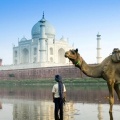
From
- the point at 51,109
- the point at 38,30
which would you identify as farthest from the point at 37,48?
the point at 51,109

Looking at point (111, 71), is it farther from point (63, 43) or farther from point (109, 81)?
point (63, 43)

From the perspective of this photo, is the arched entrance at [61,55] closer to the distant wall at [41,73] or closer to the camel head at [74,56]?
the distant wall at [41,73]

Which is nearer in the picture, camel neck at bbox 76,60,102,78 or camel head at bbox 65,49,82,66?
camel head at bbox 65,49,82,66

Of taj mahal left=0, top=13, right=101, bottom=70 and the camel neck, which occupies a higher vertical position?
taj mahal left=0, top=13, right=101, bottom=70

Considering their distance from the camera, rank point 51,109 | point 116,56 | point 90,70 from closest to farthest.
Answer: point 116,56 → point 90,70 → point 51,109

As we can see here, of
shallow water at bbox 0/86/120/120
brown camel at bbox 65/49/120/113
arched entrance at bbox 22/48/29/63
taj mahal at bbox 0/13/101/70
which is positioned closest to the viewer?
brown camel at bbox 65/49/120/113

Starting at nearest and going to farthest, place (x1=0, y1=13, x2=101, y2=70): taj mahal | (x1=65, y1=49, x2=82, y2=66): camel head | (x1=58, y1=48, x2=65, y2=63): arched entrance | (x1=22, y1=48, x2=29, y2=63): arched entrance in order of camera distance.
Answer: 1. (x1=65, y1=49, x2=82, y2=66): camel head
2. (x1=0, y1=13, x2=101, y2=70): taj mahal
3. (x1=22, y1=48, x2=29, y2=63): arched entrance
4. (x1=58, y1=48, x2=65, y2=63): arched entrance

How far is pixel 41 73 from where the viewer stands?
52125mm

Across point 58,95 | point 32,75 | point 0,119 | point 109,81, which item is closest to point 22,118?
point 0,119

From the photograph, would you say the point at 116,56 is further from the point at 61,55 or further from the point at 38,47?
the point at 61,55

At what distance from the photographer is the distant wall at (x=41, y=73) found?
1900 inches

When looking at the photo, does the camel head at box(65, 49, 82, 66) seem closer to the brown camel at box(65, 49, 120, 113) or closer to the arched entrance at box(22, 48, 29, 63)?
the brown camel at box(65, 49, 120, 113)

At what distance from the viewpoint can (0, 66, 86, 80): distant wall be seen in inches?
1900

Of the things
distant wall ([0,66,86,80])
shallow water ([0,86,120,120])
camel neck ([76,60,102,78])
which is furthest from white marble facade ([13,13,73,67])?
camel neck ([76,60,102,78])
